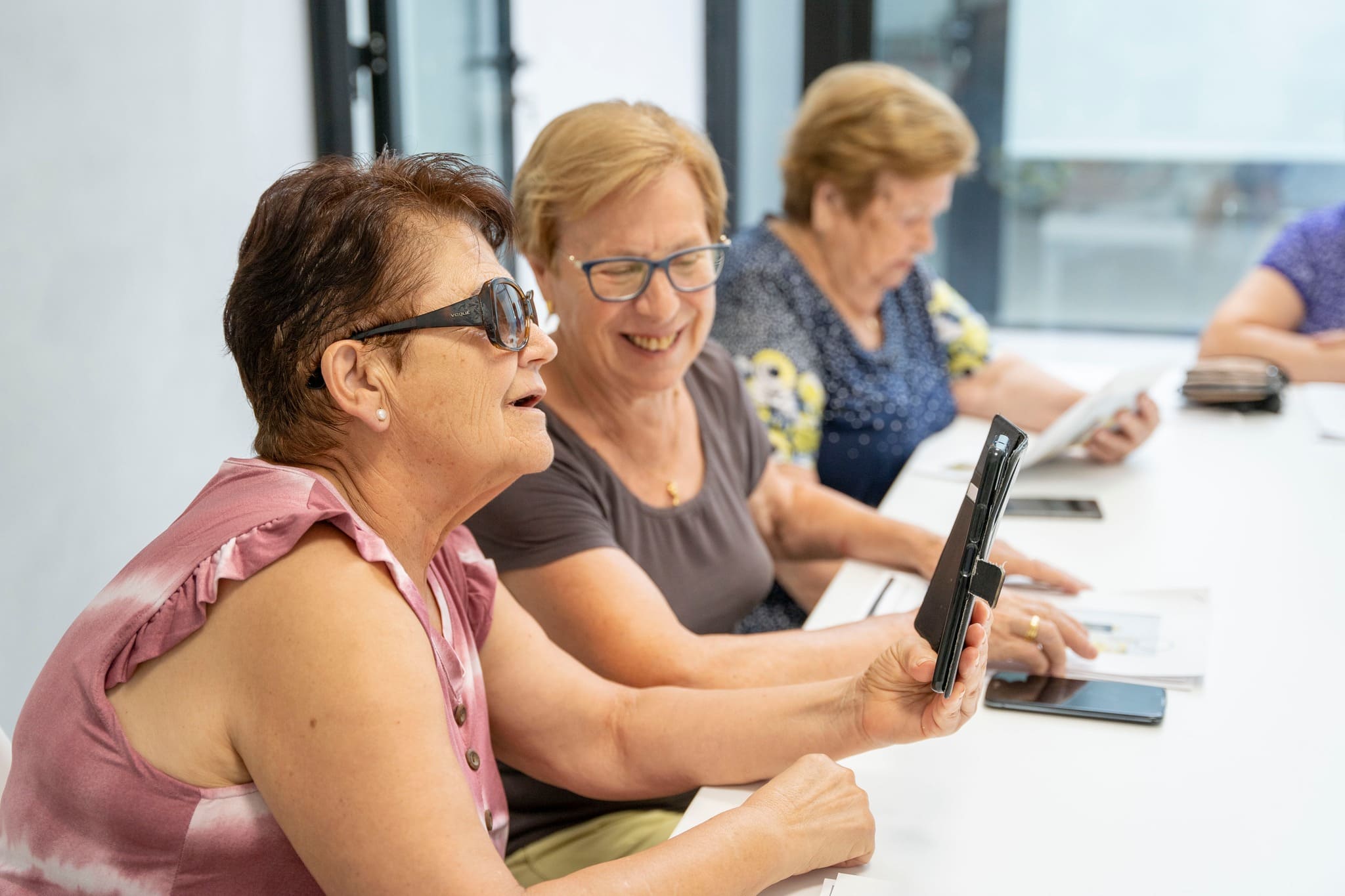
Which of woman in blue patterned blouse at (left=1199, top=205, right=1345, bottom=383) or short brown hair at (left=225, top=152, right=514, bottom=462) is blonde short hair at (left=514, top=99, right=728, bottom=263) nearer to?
short brown hair at (left=225, top=152, right=514, bottom=462)

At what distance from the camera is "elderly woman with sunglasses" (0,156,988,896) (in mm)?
871

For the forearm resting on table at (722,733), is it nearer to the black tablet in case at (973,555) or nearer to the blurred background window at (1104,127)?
the black tablet in case at (973,555)

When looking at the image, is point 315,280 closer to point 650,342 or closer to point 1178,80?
point 650,342

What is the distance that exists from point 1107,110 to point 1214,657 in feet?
10.3

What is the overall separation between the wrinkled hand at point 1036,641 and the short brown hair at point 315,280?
83cm

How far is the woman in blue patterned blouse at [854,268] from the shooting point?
245cm

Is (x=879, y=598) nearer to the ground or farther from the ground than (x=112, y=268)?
nearer to the ground

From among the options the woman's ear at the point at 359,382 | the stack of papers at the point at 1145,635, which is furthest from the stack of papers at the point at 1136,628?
the woman's ear at the point at 359,382

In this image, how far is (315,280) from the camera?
1000mm

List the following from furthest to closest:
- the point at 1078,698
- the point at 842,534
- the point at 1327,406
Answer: the point at 1327,406
the point at 842,534
the point at 1078,698

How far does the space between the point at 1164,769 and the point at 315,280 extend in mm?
965

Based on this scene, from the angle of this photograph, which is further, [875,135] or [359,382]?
[875,135]

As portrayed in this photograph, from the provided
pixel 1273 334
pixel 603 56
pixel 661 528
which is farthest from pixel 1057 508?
pixel 603 56

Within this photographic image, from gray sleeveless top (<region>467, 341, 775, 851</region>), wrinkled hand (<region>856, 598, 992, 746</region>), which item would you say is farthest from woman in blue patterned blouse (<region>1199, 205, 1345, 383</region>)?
wrinkled hand (<region>856, 598, 992, 746</region>)
